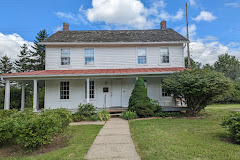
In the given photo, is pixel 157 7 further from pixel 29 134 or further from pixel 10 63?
pixel 10 63

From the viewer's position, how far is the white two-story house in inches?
466

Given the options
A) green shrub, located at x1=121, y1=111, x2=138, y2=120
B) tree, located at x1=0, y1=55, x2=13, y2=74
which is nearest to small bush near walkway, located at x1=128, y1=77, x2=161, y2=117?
green shrub, located at x1=121, y1=111, x2=138, y2=120

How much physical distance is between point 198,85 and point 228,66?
124ft

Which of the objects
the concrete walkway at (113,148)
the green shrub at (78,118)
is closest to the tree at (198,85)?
the concrete walkway at (113,148)

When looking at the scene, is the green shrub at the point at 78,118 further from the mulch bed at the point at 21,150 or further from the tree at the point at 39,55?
the tree at the point at 39,55

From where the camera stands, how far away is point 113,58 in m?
12.6

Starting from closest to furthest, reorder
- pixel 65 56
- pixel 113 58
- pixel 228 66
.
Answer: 1. pixel 65 56
2. pixel 113 58
3. pixel 228 66

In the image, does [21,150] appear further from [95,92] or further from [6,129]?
[95,92]

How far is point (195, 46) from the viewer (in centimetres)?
2384

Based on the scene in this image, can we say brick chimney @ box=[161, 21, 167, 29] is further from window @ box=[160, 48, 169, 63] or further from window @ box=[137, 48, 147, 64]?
window @ box=[137, 48, 147, 64]

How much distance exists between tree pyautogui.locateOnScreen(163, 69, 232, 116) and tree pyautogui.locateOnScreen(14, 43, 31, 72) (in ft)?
102

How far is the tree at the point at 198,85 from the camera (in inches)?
324

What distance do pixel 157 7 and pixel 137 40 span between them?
5.10m

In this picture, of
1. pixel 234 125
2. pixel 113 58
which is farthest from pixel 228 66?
pixel 234 125
